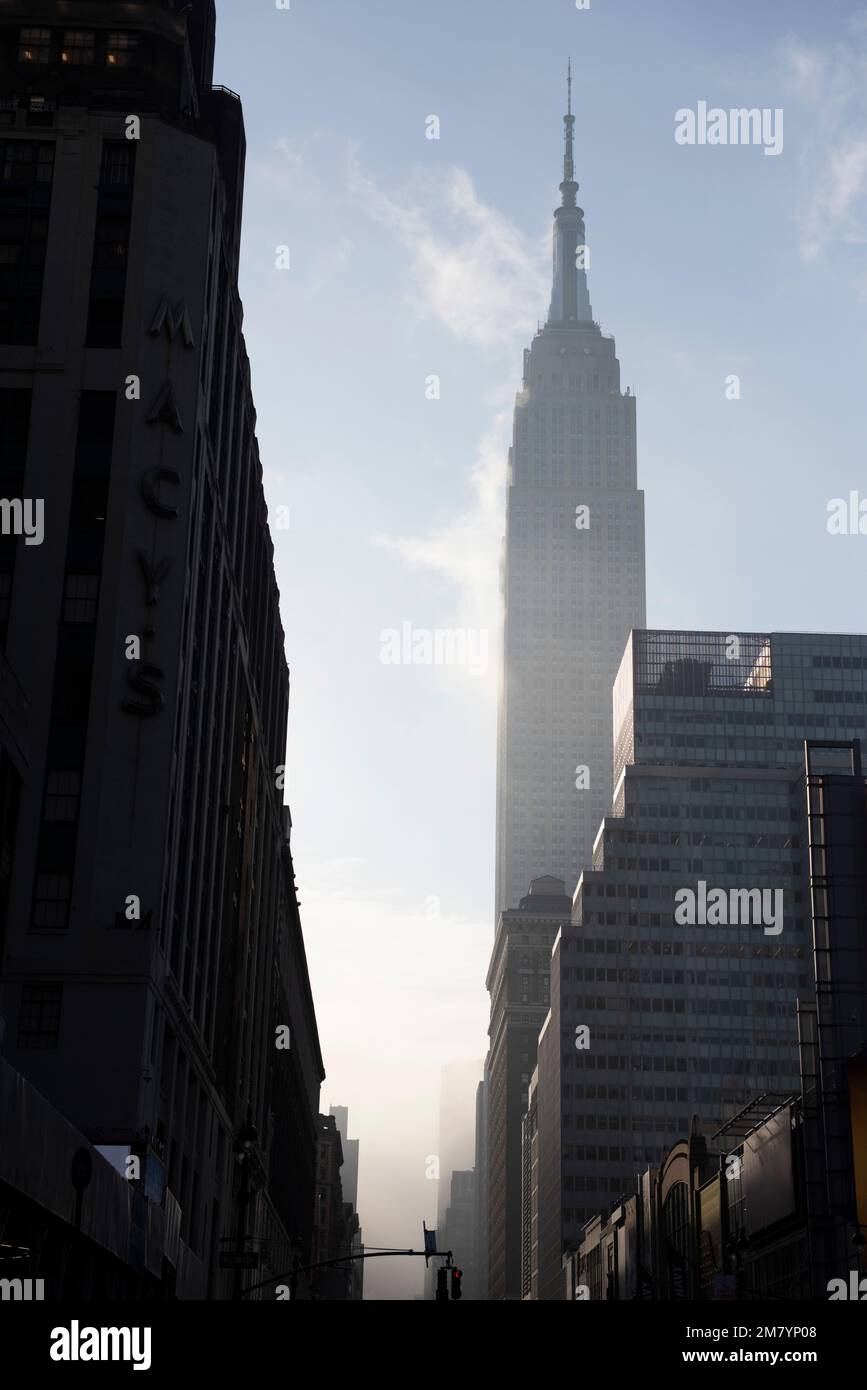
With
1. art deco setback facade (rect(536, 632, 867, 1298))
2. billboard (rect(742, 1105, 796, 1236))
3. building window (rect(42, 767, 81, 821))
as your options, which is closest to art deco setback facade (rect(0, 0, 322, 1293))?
building window (rect(42, 767, 81, 821))

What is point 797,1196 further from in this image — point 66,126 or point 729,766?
point 729,766

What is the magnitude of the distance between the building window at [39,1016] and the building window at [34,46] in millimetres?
43242

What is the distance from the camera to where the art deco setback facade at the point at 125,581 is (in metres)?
60.0

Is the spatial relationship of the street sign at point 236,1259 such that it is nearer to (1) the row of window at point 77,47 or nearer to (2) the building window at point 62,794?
(2) the building window at point 62,794

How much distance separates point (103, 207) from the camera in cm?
7025

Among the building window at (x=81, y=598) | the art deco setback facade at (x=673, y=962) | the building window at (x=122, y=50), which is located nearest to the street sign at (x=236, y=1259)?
the building window at (x=81, y=598)

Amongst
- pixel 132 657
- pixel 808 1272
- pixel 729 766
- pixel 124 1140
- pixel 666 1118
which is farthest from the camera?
pixel 729 766

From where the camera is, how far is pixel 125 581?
64.4 metres

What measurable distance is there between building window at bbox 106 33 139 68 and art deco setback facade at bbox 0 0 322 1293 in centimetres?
9

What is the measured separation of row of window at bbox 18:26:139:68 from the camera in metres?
77.8

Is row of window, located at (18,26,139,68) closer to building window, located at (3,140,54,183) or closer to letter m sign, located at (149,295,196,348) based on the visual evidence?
building window, located at (3,140,54,183)

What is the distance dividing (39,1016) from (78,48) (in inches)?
1764
